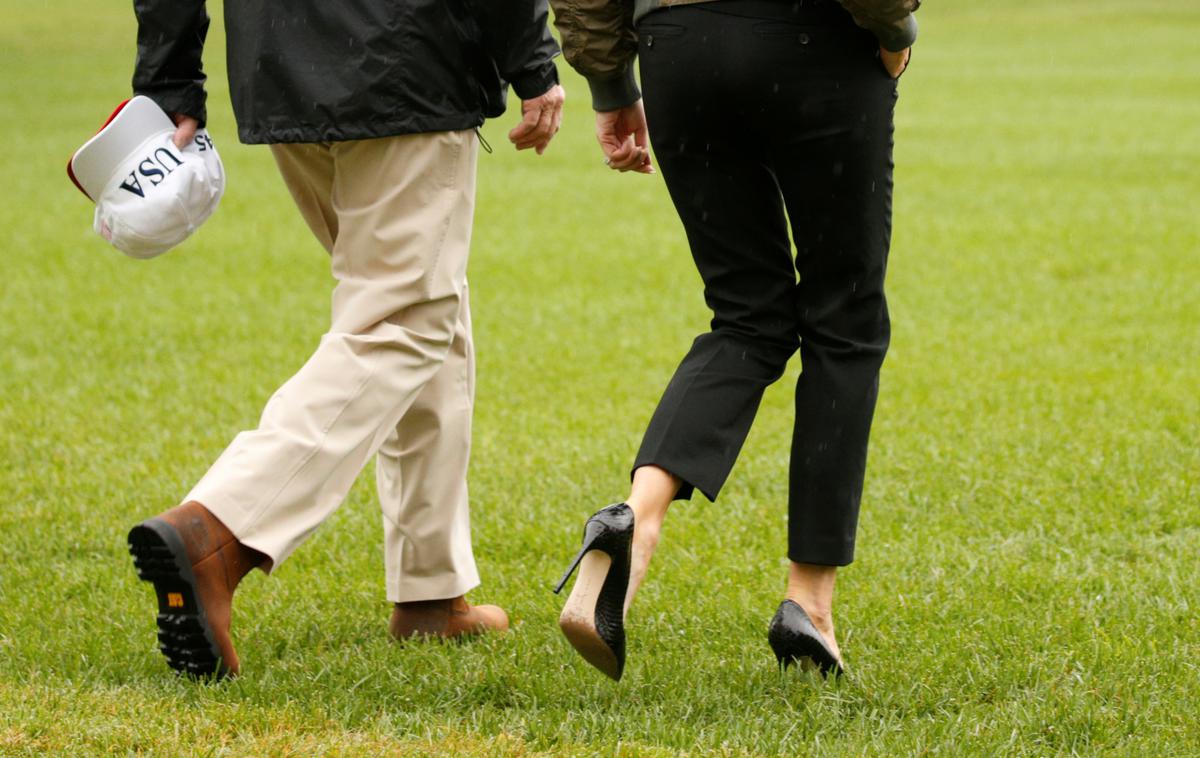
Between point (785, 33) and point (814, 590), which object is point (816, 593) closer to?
point (814, 590)

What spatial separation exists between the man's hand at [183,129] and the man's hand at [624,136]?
90 cm

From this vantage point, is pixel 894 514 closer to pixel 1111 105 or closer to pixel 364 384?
pixel 364 384

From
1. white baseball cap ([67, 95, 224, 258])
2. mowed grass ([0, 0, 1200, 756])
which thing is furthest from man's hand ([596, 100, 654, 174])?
mowed grass ([0, 0, 1200, 756])

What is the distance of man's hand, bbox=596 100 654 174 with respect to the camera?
11.8ft

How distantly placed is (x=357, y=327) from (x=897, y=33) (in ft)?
4.13

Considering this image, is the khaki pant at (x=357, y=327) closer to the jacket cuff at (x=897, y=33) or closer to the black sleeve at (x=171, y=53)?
the black sleeve at (x=171, y=53)

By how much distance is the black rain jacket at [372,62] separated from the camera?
344 centimetres

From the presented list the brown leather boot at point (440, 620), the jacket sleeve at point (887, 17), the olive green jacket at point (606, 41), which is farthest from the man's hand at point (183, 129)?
the jacket sleeve at point (887, 17)

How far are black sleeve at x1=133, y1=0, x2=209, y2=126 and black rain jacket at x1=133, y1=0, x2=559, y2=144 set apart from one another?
0.04ft

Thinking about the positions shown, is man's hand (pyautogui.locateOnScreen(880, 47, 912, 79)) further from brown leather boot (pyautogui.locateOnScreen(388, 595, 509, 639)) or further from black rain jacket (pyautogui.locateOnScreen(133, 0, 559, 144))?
brown leather boot (pyautogui.locateOnScreen(388, 595, 509, 639))

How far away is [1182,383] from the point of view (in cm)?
711

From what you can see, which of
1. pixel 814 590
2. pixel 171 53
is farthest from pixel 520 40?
pixel 814 590

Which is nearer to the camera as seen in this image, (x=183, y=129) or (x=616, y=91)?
(x=616, y=91)

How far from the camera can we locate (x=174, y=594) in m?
3.21
